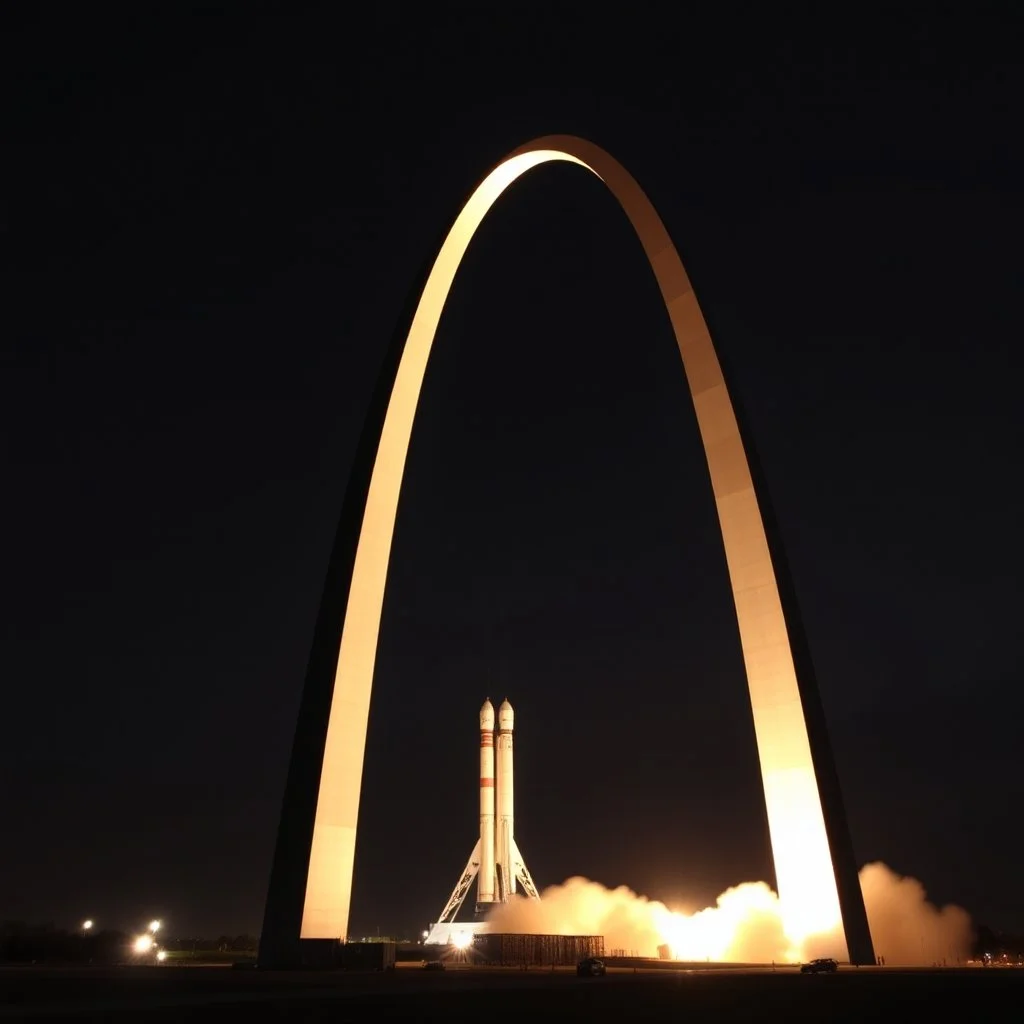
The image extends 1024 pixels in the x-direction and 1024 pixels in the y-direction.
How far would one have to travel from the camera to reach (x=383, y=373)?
26.4 metres

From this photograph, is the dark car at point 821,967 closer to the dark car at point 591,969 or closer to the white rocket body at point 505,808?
the dark car at point 591,969

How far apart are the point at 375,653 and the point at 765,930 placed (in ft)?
42.0

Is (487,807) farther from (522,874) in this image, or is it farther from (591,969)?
(591,969)

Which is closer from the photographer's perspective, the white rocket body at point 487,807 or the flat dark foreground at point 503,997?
the flat dark foreground at point 503,997

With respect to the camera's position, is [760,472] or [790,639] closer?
[790,639]

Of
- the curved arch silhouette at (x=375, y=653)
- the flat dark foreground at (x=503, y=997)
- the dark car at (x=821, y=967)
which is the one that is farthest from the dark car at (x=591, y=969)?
the curved arch silhouette at (x=375, y=653)

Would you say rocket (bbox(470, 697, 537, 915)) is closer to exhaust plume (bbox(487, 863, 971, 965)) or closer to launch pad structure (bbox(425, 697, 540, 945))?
launch pad structure (bbox(425, 697, 540, 945))

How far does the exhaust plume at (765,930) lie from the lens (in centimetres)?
2616

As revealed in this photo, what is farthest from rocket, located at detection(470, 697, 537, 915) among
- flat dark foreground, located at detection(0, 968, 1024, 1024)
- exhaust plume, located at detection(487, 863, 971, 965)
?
flat dark foreground, located at detection(0, 968, 1024, 1024)

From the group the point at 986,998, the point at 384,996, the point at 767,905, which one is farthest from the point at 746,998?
the point at 767,905

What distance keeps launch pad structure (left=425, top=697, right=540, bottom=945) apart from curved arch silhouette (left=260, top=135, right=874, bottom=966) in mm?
36948

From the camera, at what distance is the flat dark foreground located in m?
10.9

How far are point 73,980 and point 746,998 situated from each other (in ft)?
39.3

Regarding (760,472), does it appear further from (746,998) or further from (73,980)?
(73,980)
